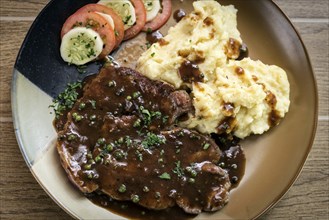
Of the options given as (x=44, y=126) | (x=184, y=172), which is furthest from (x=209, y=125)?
(x=44, y=126)

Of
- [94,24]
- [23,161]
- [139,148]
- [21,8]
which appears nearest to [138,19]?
[94,24]

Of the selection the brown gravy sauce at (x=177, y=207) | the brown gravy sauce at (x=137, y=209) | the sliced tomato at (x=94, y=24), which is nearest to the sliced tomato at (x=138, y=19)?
the sliced tomato at (x=94, y=24)

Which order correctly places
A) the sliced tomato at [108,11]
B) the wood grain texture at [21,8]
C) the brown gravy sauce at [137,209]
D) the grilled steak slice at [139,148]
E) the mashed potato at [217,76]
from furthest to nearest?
the wood grain texture at [21,8], the sliced tomato at [108,11], the mashed potato at [217,76], the brown gravy sauce at [137,209], the grilled steak slice at [139,148]

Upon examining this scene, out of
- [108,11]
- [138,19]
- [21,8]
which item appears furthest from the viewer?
[21,8]

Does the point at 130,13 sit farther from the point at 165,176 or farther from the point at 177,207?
the point at 177,207

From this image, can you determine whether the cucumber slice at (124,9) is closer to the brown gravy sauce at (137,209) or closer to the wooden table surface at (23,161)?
the wooden table surface at (23,161)

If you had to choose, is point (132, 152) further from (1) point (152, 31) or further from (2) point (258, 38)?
(2) point (258, 38)
